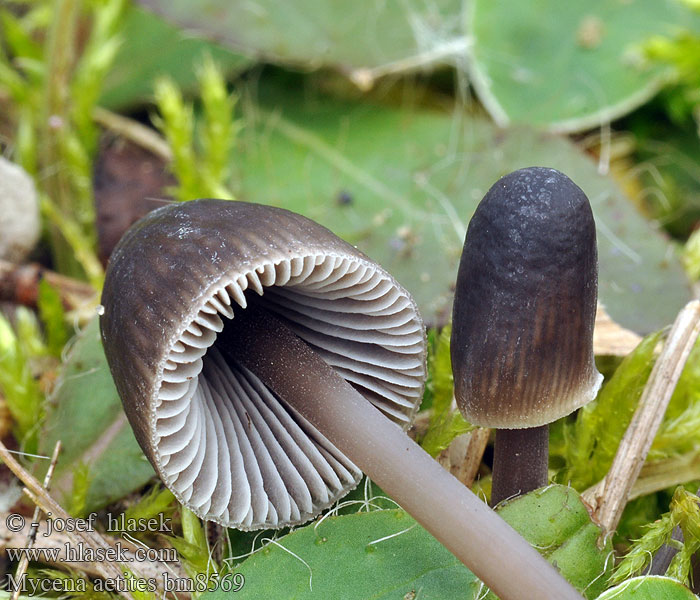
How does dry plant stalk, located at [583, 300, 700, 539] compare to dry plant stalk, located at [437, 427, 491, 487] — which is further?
dry plant stalk, located at [437, 427, 491, 487]

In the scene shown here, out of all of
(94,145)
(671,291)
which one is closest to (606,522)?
(671,291)

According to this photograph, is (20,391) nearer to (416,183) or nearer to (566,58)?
(416,183)

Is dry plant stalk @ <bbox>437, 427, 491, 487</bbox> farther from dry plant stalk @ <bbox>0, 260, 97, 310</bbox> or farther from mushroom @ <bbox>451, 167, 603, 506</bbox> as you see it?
dry plant stalk @ <bbox>0, 260, 97, 310</bbox>

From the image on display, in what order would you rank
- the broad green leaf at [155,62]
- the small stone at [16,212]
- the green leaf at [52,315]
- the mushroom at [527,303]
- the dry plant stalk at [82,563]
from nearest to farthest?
the mushroom at [527,303] → the dry plant stalk at [82,563] → the green leaf at [52,315] → the small stone at [16,212] → the broad green leaf at [155,62]

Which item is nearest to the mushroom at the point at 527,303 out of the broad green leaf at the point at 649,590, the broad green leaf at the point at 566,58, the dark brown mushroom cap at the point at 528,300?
the dark brown mushroom cap at the point at 528,300

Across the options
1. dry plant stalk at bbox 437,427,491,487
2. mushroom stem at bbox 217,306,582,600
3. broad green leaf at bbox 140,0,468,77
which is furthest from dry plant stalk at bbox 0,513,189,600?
broad green leaf at bbox 140,0,468,77

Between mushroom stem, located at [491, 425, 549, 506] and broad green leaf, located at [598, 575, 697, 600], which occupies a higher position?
mushroom stem, located at [491, 425, 549, 506]

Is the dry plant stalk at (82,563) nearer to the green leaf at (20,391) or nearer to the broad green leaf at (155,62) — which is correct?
the green leaf at (20,391)
